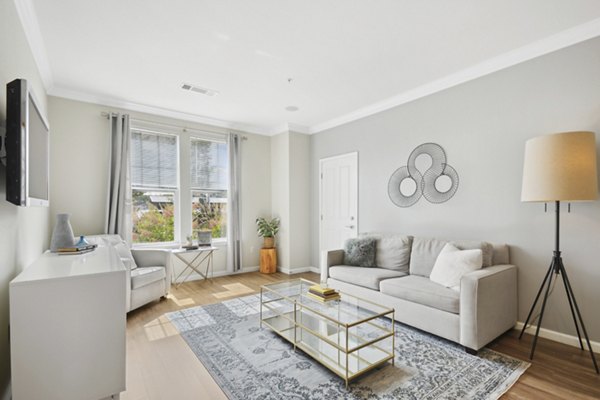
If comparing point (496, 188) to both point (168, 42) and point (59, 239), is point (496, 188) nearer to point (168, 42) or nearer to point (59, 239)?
point (168, 42)

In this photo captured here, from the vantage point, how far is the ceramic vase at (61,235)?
8.04 ft

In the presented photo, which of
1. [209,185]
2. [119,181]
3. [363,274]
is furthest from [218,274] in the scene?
[363,274]

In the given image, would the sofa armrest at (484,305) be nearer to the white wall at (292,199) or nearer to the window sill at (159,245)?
the white wall at (292,199)

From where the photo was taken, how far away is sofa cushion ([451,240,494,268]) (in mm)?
2852

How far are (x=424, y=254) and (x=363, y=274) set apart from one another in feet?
2.44

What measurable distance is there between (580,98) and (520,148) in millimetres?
581

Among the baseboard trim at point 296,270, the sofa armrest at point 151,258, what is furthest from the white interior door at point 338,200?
the sofa armrest at point 151,258

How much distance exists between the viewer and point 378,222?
4.34 metres

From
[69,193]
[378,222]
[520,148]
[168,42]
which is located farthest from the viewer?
[378,222]

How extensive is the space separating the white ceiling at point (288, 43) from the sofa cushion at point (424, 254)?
6.26 feet

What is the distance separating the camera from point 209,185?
5207 mm

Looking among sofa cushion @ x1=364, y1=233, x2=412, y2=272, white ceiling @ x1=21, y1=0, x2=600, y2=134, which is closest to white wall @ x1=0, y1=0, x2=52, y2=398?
white ceiling @ x1=21, y1=0, x2=600, y2=134

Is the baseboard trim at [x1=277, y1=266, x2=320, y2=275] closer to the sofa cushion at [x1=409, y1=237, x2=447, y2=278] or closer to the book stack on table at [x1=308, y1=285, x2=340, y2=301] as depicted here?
the sofa cushion at [x1=409, y1=237, x2=447, y2=278]

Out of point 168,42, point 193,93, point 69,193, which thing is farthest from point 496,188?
point 69,193
